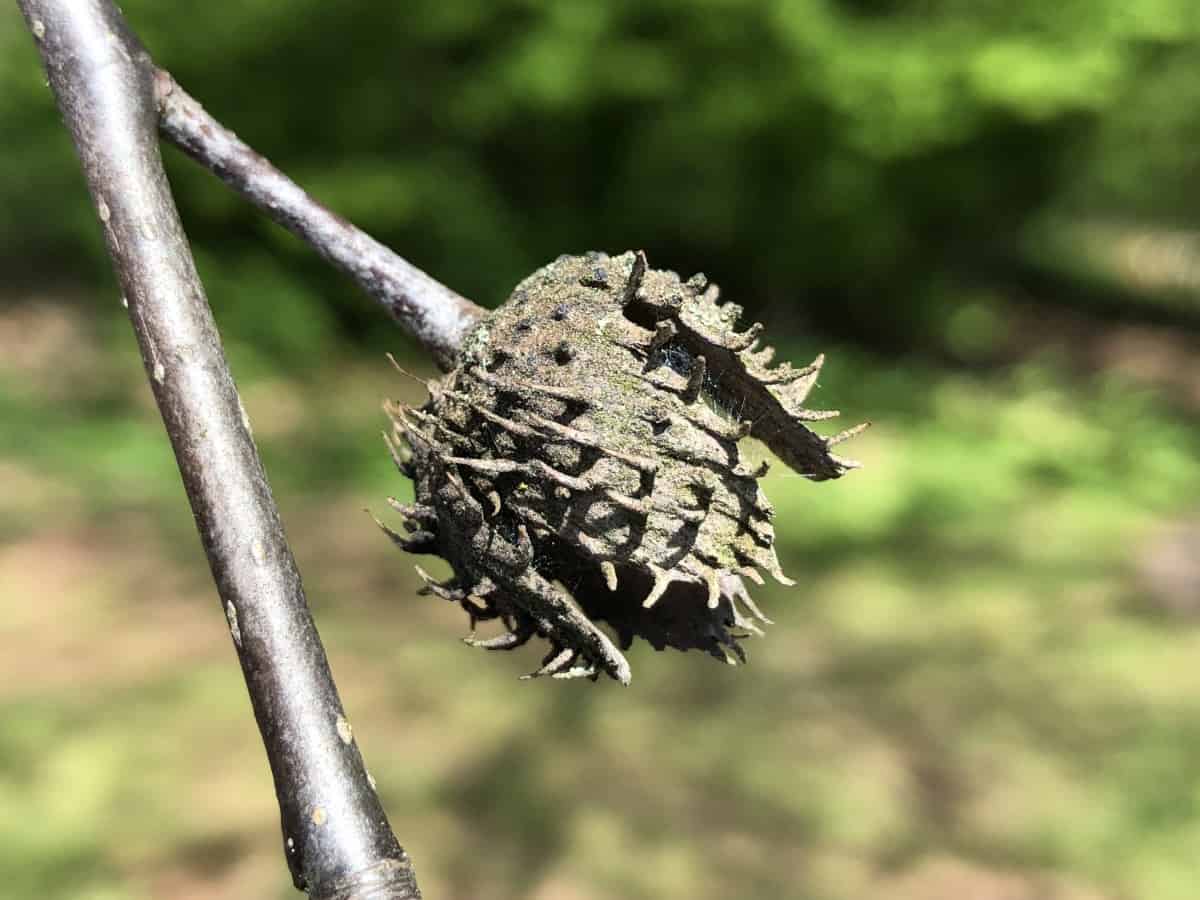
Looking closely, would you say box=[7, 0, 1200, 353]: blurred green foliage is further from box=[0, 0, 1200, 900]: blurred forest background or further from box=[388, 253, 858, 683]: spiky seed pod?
box=[388, 253, 858, 683]: spiky seed pod

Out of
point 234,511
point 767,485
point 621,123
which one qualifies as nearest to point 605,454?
point 234,511

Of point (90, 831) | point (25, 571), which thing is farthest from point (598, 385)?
point (25, 571)

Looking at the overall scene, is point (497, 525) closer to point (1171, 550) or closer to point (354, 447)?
point (354, 447)

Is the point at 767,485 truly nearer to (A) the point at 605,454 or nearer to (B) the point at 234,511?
(A) the point at 605,454

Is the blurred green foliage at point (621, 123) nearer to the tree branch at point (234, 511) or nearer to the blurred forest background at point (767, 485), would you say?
the blurred forest background at point (767, 485)

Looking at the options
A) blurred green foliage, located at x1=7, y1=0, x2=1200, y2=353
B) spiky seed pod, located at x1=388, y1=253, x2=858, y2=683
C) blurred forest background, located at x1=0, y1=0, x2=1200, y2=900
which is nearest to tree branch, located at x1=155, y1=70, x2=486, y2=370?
spiky seed pod, located at x1=388, y1=253, x2=858, y2=683

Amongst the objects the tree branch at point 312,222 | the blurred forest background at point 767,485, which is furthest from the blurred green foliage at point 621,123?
the tree branch at point 312,222

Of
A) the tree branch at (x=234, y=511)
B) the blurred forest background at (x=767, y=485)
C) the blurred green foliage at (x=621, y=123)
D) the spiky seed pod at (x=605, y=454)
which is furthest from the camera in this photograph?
the blurred green foliage at (x=621, y=123)
